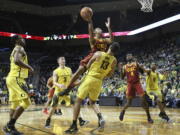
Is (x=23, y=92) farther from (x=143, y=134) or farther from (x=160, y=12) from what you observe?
(x=160, y=12)

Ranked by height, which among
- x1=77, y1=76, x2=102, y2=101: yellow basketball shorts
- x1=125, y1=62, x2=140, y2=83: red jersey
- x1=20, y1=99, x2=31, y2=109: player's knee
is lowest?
x1=20, y1=99, x2=31, y2=109: player's knee

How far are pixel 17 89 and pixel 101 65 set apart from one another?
161 centimetres

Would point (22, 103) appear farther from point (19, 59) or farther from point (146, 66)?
point (146, 66)

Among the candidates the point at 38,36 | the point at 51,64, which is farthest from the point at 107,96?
the point at 38,36

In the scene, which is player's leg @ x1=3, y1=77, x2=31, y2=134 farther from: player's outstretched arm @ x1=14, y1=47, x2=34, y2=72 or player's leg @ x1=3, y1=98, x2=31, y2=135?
player's outstretched arm @ x1=14, y1=47, x2=34, y2=72

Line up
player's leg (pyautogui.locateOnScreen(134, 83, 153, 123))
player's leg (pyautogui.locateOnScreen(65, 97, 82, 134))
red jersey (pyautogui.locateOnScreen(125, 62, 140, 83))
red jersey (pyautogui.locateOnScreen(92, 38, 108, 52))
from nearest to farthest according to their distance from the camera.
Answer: player's leg (pyautogui.locateOnScreen(65, 97, 82, 134)), red jersey (pyautogui.locateOnScreen(92, 38, 108, 52)), player's leg (pyautogui.locateOnScreen(134, 83, 153, 123)), red jersey (pyautogui.locateOnScreen(125, 62, 140, 83))

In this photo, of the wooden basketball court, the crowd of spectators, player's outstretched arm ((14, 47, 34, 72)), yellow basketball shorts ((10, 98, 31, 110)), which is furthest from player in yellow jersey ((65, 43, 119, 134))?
the crowd of spectators

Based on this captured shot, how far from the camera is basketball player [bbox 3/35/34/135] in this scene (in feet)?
15.4

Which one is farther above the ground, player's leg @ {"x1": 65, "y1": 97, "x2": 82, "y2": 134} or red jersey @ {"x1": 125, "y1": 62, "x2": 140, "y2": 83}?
red jersey @ {"x1": 125, "y1": 62, "x2": 140, "y2": 83}

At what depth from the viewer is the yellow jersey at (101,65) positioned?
5.20m

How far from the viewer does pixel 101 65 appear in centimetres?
523

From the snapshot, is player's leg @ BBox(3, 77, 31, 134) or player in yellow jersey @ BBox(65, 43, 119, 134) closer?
player's leg @ BBox(3, 77, 31, 134)

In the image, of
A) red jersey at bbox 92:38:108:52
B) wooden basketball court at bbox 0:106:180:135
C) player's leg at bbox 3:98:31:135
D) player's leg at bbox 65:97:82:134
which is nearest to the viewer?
player's leg at bbox 3:98:31:135

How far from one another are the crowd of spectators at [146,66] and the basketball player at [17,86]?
816 centimetres
